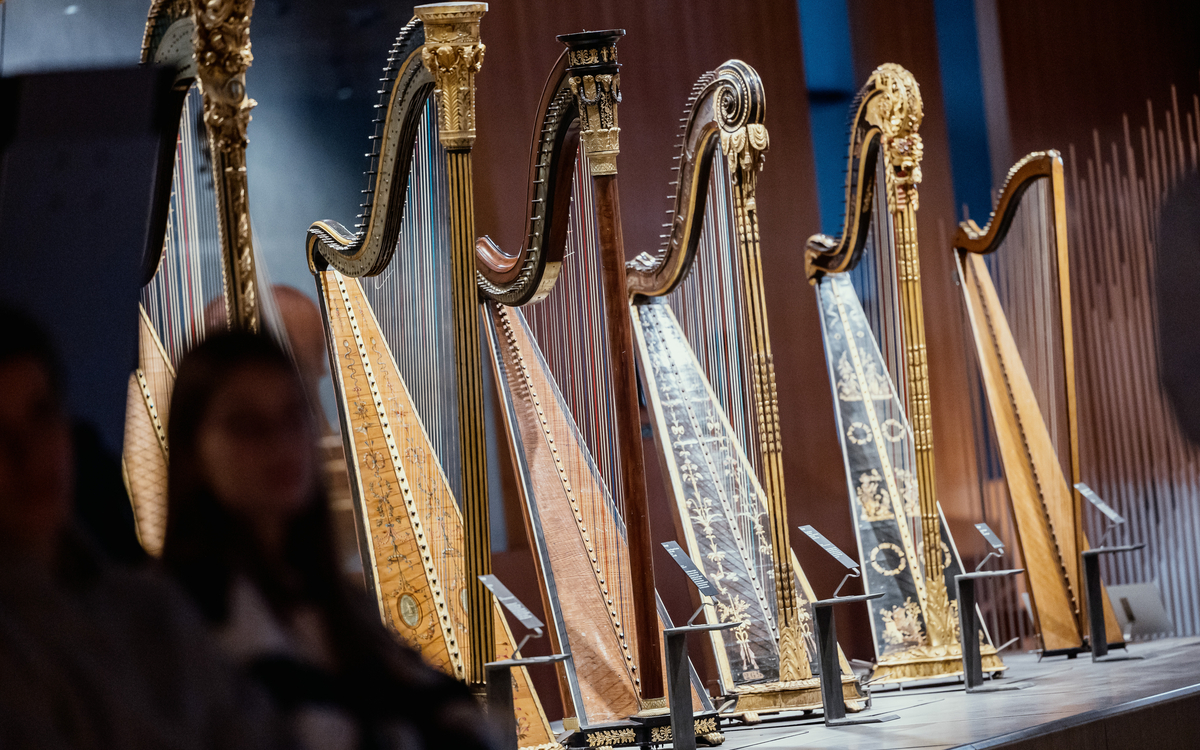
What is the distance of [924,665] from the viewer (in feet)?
17.2

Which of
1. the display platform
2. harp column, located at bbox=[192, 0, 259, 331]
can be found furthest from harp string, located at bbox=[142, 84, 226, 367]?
the display platform

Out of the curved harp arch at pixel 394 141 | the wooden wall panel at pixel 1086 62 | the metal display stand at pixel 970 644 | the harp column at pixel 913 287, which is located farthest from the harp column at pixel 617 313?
the wooden wall panel at pixel 1086 62

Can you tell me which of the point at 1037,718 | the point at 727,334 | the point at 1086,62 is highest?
the point at 1086,62

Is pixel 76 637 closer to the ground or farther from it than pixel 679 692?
farther from it

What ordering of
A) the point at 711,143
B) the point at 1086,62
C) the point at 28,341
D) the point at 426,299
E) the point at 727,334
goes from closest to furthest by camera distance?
the point at 28,341 < the point at 426,299 < the point at 711,143 < the point at 727,334 < the point at 1086,62

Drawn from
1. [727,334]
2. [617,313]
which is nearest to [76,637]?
[617,313]

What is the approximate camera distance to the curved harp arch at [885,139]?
5.17 metres

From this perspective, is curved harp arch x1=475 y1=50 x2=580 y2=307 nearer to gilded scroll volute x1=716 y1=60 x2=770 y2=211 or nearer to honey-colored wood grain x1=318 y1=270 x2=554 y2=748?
honey-colored wood grain x1=318 y1=270 x2=554 y2=748

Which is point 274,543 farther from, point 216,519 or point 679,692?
point 679,692

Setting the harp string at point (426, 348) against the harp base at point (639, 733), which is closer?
the harp string at point (426, 348)

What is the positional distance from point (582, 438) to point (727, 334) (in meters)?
1.33

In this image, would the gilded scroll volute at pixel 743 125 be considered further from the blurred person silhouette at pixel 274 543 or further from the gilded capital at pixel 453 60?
the blurred person silhouette at pixel 274 543

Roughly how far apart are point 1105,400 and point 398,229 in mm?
5455

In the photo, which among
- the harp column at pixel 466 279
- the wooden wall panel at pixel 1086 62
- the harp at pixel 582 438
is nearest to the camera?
the harp column at pixel 466 279
